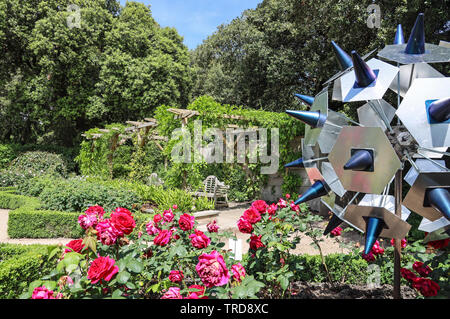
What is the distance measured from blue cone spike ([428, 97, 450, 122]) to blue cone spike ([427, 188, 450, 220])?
378mm

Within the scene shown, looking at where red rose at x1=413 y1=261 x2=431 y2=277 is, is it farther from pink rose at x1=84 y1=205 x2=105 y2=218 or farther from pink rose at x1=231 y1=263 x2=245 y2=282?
pink rose at x1=84 y1=205 x2=105 y2=218

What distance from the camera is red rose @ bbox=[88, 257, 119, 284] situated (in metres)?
1.42

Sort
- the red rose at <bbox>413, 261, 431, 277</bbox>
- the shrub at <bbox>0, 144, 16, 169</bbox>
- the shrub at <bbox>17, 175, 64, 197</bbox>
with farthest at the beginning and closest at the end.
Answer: the shrub at <bbox>0, 144, 16, 169</bbox>, the shrub at <bbox>17, 175, 64, 197</bbox>, the red rose at <bbox>413, 261, 431, 277</bbox>

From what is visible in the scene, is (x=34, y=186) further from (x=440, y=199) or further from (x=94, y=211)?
(x=440, y=199)

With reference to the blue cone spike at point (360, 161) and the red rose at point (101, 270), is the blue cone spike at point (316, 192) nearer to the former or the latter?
the blue cone spike at point (360, 161)

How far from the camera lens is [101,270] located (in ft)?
4.68

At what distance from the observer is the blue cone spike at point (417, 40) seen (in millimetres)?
1695

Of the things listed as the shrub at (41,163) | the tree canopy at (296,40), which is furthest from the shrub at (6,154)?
the tree canopy at (296,40)

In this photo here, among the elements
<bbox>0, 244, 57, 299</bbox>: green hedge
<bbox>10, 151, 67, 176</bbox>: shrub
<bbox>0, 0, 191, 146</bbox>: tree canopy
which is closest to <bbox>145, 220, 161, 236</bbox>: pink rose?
<bbox>0, 244, 57, 299</bbox>: green hedge

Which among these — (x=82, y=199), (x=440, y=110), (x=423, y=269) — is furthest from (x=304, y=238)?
(x=440, y=110)

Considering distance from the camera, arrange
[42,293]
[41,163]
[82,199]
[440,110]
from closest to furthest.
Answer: [42,293]
[440,110]
[82,199]
[41,163]

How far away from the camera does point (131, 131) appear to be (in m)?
12.5

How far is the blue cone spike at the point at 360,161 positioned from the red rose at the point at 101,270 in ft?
4.40

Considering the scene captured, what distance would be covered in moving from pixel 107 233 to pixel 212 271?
782 mm
